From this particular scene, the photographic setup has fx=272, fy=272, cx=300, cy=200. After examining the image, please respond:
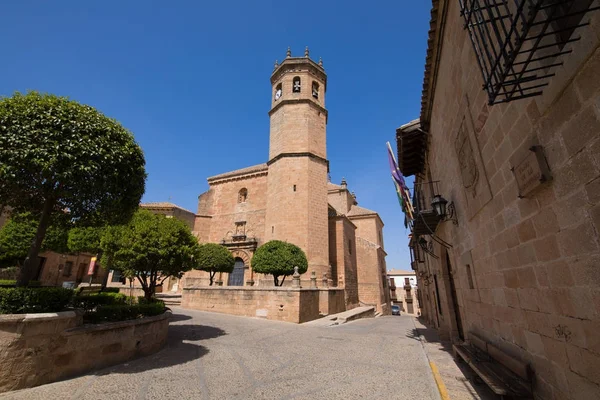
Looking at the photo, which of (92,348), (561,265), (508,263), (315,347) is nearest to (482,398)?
(508,263)

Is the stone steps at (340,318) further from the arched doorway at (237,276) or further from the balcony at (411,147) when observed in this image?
the balcony at (411,147)

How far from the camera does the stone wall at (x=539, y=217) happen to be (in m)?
1.93

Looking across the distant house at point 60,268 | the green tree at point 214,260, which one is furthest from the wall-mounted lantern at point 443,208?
the distant house at point 60,268

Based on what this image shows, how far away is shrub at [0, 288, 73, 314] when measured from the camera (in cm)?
399

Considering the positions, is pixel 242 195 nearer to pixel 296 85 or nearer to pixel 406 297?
pixel 296 85

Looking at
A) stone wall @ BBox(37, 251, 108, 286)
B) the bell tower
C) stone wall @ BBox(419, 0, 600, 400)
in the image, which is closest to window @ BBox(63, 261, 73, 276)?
stone wall @ BBox(37, 251, 108, 286)

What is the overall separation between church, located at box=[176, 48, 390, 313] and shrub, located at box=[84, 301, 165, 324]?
A: 36.7 feet

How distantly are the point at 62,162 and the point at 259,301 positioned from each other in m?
10.0

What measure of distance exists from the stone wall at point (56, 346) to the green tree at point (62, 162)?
4.02ft

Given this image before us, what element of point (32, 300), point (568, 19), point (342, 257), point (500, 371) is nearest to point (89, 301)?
point (32, 300)

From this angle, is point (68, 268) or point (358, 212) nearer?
point (68, 268)

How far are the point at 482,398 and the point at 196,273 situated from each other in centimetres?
2007

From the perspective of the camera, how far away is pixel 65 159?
4.62 metres

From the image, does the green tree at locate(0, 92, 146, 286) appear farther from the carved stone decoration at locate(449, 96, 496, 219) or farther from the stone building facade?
the carved stone decoration at locate(449, 96, 496, 219)
